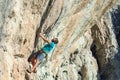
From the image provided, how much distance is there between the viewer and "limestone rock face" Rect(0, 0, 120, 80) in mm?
14469

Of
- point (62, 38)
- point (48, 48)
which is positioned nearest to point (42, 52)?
point (48, 48)

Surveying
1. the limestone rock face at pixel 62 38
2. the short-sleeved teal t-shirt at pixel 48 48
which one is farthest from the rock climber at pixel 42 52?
the limestone rock face at pixel 62 38

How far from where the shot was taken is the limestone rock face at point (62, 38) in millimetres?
14469

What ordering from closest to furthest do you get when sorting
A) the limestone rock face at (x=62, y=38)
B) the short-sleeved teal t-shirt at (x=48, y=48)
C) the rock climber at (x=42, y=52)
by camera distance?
the limestone rock face at (x=62, y=38), the rock climber at (x=42, y=52), the short-sleeved teal t-shirt at (x=48, y=48)

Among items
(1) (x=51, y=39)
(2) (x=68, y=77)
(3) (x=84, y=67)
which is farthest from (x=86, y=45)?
(1) (x=51, y=39)

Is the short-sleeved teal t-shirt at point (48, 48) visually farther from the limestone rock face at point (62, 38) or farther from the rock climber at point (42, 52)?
the limestone rock face at point (62, 38)

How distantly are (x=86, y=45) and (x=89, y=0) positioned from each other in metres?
5.56

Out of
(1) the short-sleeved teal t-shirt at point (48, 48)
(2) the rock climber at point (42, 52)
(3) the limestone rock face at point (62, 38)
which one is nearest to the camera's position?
(3) the limestone rock face at point (62, 38)

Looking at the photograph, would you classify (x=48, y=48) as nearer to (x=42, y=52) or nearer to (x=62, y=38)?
(x=42, y=52)

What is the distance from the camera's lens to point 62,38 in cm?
1920

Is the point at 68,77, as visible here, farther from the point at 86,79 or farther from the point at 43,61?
the point at 43,61

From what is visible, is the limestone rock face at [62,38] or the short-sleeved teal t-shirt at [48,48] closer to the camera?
the limestone rock face at [62,38]

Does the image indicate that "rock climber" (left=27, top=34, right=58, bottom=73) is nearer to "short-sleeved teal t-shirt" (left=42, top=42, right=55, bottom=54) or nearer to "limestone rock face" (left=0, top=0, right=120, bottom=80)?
"short-sleeved teal t-shirt" (left=42, top=42, right=55, bottom=54)

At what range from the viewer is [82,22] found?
66.5 ft
